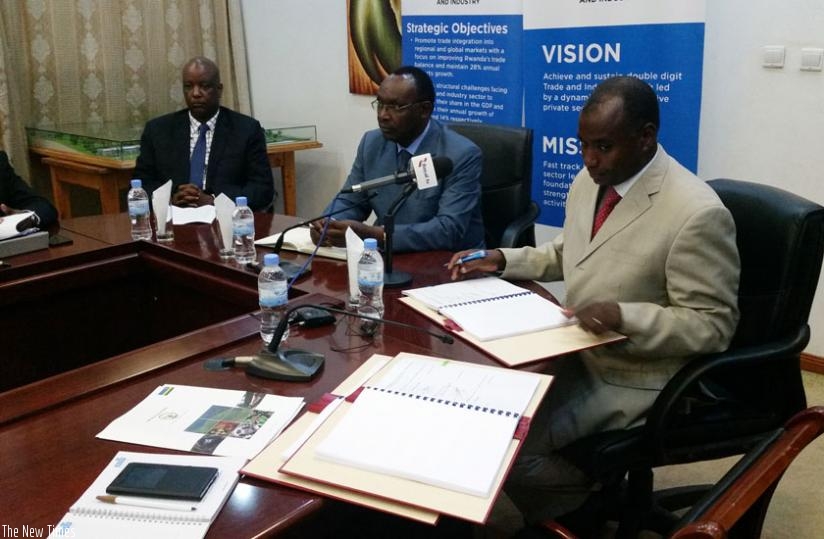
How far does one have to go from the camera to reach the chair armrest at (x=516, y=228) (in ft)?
7.97

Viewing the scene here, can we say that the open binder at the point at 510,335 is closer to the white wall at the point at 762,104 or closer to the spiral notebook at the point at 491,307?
the spiral notebook at the point at 491,307

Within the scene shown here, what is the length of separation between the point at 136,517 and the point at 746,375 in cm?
132

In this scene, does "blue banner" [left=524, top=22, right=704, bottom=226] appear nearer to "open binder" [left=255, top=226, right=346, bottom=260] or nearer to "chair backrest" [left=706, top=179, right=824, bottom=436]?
"chair backrest" [left=706, top=179, right=824, bottom=436]

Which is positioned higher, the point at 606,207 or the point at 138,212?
the point at 606,207

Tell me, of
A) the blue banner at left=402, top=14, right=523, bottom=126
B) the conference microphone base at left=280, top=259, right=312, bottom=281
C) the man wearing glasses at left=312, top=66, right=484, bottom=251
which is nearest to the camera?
the conference microphone base at left=280, top=259, right=312, bottom=281

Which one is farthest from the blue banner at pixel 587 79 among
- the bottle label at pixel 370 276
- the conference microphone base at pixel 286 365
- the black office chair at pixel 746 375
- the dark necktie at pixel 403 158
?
the conference microphone base at pixel 286 365

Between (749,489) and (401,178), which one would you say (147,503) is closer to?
(749,489)

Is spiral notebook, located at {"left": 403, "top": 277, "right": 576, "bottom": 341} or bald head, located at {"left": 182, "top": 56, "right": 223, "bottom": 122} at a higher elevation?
bald head, located at {"left": 182, "top": 56, "right": 223, "bottom": 122}

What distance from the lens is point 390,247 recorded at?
185 cm

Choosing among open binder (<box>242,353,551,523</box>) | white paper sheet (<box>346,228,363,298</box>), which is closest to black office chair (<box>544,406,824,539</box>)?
open binder (<box>242,353,551,523</box>)

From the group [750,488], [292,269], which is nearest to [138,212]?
[292,269]

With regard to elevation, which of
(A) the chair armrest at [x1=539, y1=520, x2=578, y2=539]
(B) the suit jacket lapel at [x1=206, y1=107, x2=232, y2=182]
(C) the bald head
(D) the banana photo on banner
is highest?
(D) the banana photo on banner

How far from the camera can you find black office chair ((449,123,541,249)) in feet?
8.47

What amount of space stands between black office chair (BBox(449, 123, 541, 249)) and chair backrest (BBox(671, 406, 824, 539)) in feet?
5.43
